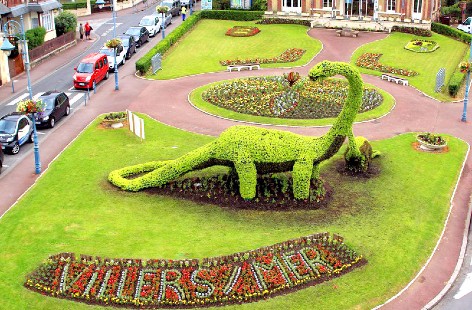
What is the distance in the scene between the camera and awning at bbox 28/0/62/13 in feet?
188

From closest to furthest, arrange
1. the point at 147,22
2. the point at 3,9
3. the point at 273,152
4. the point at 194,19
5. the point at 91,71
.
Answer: the point at 273,152 < the point at 91,71 < the point at 3,9 < the point at 147,22 < the point at 194,19

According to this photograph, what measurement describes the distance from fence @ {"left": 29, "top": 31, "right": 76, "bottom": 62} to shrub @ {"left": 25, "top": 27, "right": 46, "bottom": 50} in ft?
2.67

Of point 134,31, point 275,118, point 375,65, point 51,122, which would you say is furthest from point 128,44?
point 375,65

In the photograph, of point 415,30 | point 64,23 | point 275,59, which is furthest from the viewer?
point 64,23

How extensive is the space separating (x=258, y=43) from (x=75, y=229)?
38.6 metres

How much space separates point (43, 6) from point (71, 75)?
35.1 feet

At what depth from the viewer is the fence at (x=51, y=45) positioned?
5480cm

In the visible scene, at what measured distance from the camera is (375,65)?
2071 inches

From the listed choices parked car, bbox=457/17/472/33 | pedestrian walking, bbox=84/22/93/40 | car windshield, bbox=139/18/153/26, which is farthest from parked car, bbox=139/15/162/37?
parked car, bbox=457/17/472/33

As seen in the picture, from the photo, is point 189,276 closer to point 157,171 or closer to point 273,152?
point 273,152

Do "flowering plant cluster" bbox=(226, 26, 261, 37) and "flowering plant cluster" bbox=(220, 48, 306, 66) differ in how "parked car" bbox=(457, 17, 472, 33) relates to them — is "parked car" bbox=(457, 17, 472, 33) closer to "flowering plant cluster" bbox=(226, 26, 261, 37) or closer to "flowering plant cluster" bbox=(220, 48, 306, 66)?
"flowering plant cluster" bbox=(220, 48, 306, 66)

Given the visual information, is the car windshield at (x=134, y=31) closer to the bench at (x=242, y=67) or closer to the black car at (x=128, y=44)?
the black car at (x=128, y=44)

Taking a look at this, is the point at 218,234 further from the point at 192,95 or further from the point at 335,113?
the point at 192,95

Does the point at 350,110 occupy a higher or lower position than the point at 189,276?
higher
